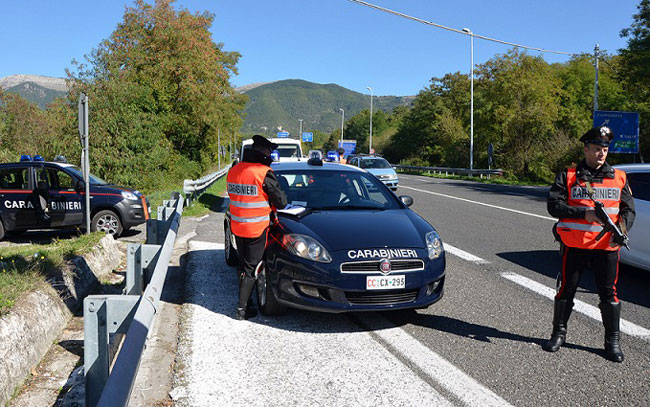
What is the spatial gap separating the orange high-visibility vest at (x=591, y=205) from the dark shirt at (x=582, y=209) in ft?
0.13

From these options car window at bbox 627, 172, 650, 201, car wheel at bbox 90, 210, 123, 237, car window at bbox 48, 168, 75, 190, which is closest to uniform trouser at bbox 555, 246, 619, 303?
car window at bbox 627, 172, 650, 201

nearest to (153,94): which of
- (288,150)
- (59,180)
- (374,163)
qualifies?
(374,163)

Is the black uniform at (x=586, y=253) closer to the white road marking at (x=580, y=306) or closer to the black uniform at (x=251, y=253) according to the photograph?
the white road marking at (x=580, y=306)

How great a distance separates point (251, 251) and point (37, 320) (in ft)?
6.24

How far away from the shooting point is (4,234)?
10.4 m

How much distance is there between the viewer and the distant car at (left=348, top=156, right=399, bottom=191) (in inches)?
931

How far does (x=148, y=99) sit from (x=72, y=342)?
94.2 feet

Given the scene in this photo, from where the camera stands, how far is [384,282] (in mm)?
4961

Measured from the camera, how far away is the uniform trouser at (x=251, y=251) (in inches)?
215

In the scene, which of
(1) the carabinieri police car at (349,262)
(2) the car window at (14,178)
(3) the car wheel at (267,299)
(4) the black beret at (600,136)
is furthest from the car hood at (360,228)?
(2) the car window at (14,178)

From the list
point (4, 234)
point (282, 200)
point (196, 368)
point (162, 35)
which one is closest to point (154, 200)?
point (4, 234)

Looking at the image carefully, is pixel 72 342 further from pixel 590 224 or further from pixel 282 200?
pixel 590 224

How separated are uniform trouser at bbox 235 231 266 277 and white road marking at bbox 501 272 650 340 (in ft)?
10.7

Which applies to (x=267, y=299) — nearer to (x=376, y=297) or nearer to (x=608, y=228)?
(x=376, y=297)
